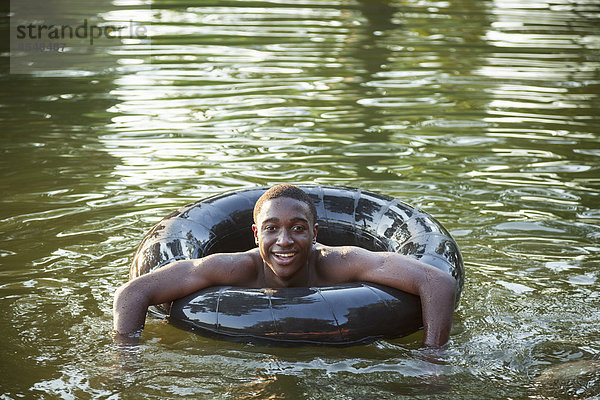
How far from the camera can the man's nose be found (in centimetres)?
484

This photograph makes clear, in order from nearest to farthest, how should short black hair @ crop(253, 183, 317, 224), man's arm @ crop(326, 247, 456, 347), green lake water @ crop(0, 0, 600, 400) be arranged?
green lake water @ crop(0, 0, 600, 400)
man's arm @ crop(326, 247, 456, 347)
short black hair @ crop(253, 183, 317, 224)

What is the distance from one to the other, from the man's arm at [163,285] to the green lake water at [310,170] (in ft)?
0.54

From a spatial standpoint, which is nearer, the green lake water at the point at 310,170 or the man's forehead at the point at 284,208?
the green lake water at the point at 310,170

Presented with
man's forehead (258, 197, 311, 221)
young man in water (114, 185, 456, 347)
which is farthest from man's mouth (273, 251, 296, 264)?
man's forehead (258, 197, 311, 221)

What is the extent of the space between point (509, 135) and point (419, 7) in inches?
399

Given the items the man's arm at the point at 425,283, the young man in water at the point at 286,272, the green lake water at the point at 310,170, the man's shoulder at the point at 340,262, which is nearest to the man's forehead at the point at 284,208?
the young man in water at the point at 286,272

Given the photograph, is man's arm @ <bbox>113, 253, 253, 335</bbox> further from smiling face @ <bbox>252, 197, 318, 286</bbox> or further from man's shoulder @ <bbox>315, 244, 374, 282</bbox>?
man's shoulder @ <bbox>315, 244, 374, 282</bbox>

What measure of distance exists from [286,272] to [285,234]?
0.78 feet

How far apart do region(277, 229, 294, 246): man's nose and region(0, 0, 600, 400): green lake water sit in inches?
23.4

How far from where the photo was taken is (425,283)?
4820mm

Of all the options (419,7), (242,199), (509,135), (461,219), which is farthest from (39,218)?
(419,7)

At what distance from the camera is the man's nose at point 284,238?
4.84 meters

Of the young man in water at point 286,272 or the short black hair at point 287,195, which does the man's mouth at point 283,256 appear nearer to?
the young man in water at point 286,272

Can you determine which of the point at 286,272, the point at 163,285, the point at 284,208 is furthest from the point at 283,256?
the point at 163,285
